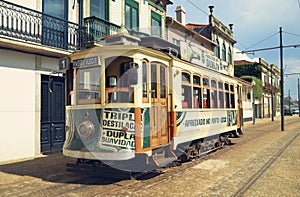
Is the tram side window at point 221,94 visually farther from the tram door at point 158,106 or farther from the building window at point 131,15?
the building window at point 131,15

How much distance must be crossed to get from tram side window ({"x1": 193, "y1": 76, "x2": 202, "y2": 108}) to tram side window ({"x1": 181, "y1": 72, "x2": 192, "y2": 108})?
38 cm

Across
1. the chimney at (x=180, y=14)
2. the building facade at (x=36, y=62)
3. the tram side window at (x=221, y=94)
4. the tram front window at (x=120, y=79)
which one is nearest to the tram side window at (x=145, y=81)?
the tram front window at (x=120, y=79)

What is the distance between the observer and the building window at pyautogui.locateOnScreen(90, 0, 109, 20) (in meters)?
14.2

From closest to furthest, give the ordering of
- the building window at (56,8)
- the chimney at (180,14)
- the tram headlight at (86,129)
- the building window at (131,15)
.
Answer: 1. the tram headlight at (86,129)
2. the building window at (56,8)
3. the building window at (131,15)
4. the chimney at (180,14)

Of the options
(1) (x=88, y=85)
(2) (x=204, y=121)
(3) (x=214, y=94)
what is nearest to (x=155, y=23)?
(3) (x=214, y=94)

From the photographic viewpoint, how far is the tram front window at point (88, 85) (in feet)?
23.5

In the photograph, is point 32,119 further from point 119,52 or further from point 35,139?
point 119,52

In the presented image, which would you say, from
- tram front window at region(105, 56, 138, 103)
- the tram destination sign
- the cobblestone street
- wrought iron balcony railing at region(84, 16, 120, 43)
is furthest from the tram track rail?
wrought iron balcony railing at region(84, 16, 120, 43)

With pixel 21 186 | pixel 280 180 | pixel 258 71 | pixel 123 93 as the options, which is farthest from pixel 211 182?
pixel 258 71

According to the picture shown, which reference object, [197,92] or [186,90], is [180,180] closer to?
[186,90]

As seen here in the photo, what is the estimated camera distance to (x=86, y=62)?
7.29 metres

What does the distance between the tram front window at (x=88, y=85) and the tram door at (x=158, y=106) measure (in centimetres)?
135

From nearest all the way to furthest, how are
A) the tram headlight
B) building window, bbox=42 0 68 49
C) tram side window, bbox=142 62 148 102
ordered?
the tram headlight → tram side window, bbox=142 62 148 102 → building window, bbox=42 0 68 49

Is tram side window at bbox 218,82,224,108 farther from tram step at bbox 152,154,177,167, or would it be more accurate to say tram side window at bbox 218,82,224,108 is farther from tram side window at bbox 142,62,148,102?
tram side window at bbox 142,62,148,102
